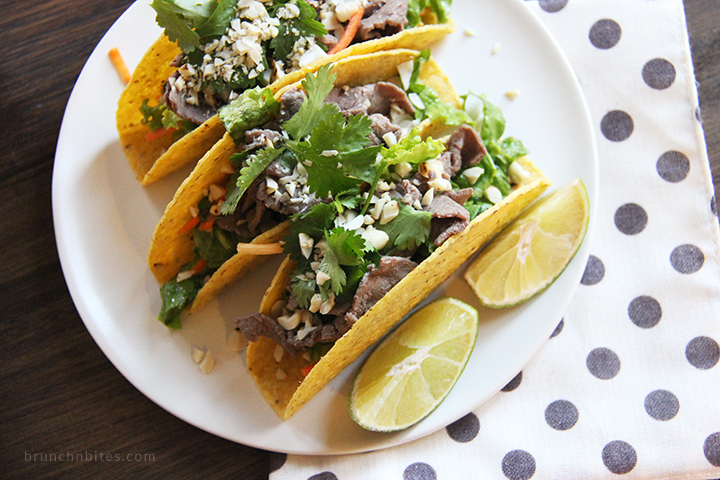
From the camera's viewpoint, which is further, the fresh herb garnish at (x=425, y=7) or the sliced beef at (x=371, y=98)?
the fresh herb garnish at (x=425, y=7)

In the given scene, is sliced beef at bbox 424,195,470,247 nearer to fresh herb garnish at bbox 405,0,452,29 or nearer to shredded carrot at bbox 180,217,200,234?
fresh herb garnish at bbox 405,0,452,29

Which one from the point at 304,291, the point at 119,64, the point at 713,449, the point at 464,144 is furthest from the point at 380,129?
the point at 713,449

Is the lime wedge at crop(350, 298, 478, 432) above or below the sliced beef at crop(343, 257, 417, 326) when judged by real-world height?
below

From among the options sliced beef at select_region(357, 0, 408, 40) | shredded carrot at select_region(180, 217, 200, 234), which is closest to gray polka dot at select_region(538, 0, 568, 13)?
sliced beef at select_region(357, 0, 408, 40)

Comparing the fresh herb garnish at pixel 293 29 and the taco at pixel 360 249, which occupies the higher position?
the fresh herb garnish at pixel 293 29

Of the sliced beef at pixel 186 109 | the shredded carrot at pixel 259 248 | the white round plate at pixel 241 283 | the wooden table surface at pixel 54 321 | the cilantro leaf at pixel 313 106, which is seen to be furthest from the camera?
the wooden table surface at pixel 54 321

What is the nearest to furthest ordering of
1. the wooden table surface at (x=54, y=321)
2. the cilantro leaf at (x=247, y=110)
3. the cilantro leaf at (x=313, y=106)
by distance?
1. the cilantro leaf at (x=313, y=106)
2. the cilantro leaf at (x=247, y=110)
3. the wooden table surface at (x=54, y=321)

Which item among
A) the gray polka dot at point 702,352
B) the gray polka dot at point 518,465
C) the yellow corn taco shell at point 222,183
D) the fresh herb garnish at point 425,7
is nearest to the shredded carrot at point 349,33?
the yellow corn taco shell at point 222,183

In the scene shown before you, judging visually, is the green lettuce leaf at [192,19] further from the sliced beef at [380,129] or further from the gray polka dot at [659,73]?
the gray polka dot at [659,73]
